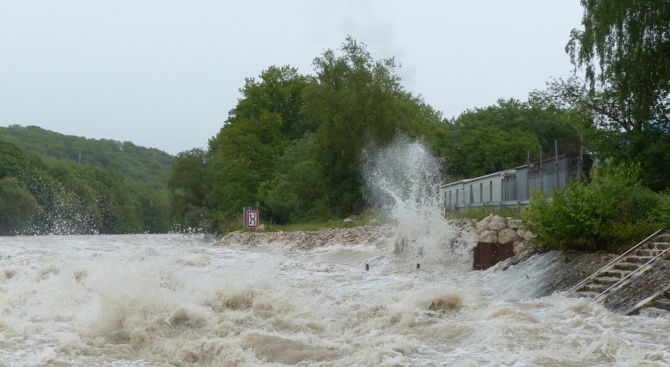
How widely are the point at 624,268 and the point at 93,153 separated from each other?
156556 mm

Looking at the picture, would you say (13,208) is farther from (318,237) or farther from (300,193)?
(318,237)

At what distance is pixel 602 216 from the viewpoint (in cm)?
1861

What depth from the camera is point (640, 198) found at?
18.9 metres

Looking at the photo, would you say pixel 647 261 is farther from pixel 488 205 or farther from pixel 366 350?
pixel 488 205

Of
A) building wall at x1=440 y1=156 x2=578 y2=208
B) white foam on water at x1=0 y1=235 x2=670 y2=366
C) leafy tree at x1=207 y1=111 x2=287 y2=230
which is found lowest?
white foam on water at x1=0 y1=235 x2=670 y2=366

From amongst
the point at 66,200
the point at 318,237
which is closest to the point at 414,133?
the point at 318,237

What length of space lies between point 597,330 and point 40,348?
27.7 feet

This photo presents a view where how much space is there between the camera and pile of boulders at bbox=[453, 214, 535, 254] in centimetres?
2305

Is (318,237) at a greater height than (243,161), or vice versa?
(243,161)

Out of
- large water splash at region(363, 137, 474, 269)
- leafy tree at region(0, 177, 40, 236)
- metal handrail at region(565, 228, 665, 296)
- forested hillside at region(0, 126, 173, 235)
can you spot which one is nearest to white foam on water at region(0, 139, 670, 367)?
metal handrail at region(565, 228, 665, 296)

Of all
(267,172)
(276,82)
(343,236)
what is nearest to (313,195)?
(267,172)

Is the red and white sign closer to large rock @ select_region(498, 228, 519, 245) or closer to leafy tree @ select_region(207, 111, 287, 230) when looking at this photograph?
leafy tree @ select_region(207, 111, 287, 230)

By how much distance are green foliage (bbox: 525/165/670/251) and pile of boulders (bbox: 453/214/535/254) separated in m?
2.42

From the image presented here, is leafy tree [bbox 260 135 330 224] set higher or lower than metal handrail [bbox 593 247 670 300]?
higher
